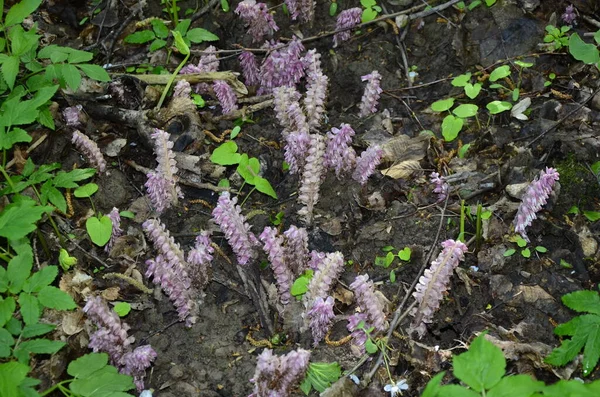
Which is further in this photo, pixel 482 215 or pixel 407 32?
pixel 407 32

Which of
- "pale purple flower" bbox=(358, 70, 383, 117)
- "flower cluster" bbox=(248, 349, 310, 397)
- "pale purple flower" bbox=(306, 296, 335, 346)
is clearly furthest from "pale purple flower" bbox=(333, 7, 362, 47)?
"flower cluster" bbox=(248, 349, 310, 397)

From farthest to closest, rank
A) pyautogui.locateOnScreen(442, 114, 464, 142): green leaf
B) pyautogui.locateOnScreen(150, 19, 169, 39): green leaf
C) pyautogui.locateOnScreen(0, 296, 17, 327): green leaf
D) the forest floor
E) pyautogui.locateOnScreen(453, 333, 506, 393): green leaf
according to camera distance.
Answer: pyautogui.locateOnScreen(150, 19, 169, 39): green leaf < pyautogui.locateOnScreen(442, 114, 464, 142): green leaf < the forest floor < pyautogui.locateOnScreen(0, 296, 17, 327): green leaf < pyautogui.locateOnScreen(453, 333, 506, 393): green leaf

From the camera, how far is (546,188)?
3.09m

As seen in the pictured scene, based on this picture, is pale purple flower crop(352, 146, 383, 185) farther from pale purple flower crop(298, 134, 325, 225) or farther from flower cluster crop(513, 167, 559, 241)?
flower cluster crop(513, 167, 559, 241)

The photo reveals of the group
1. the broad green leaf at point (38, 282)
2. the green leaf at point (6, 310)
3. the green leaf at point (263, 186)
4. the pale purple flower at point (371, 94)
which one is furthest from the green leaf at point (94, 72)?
the pale purple flower at point (371, 94)

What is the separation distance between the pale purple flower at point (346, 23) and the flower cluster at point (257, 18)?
1.32 ft

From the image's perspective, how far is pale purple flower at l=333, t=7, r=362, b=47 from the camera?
429 centimetres

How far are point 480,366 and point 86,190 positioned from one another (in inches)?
95.3

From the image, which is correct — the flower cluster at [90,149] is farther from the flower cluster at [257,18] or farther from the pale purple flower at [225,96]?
the flower cluster at [257,18]

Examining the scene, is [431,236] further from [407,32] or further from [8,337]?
[8,337]

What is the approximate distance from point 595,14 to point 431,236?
2.00m

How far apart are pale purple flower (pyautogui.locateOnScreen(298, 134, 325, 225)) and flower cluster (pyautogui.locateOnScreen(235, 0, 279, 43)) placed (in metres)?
1.19

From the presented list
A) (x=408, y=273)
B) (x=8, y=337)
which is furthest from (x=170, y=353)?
(x=408, y=273)

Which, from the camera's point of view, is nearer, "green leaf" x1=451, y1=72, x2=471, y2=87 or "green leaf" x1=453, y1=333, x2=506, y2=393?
"green leaf" x1=453, y1=333, x2=506, y2=393
